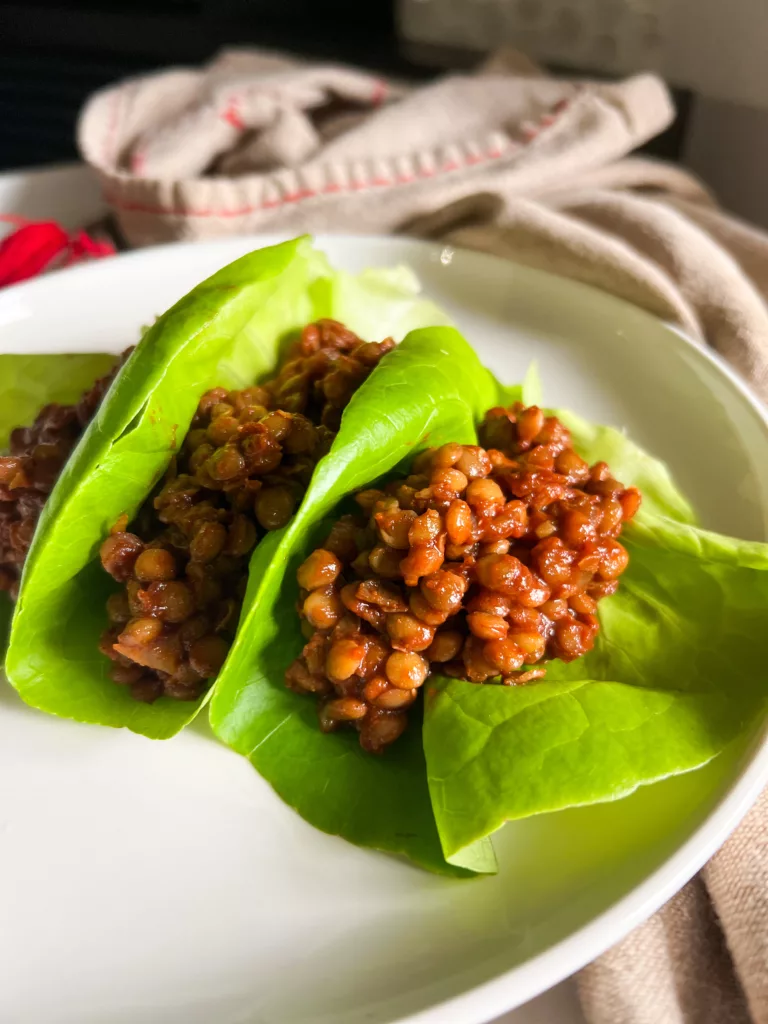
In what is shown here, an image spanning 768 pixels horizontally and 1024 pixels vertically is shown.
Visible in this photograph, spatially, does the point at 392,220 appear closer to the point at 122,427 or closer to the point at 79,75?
the point at 122,427

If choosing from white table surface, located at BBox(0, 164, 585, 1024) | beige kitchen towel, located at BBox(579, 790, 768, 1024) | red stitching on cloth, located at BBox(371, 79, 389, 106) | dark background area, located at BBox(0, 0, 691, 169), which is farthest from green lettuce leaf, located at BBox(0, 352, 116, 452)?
dark background area, located at BBox(0, 0, 691, 169)

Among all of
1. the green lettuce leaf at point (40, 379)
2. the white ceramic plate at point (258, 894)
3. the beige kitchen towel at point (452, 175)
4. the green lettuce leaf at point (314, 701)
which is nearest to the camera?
the white ceramic plate at point (258, 894)

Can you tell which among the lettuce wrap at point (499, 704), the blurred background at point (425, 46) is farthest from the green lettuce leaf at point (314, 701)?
the blurred background at point (425, 46)

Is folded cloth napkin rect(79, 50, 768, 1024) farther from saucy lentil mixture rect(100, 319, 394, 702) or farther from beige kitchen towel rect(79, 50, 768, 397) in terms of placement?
saucy lentil mixture rect(100, 319, 394, 702)

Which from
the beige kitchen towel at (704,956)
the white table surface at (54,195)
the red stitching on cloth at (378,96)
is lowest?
the beige kitchen towel at (704,956)

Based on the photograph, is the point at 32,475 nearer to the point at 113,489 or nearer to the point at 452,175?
the point at 113,489

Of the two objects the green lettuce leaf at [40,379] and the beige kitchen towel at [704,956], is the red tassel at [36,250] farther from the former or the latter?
the beige kitchen towel at [704,956]

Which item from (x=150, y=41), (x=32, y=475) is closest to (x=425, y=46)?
(x=150, y=41)
